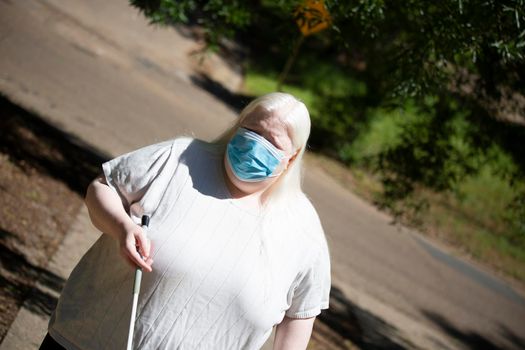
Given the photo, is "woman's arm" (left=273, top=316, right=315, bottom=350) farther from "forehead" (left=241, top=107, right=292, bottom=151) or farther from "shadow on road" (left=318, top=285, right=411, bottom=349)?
"shadow on road" (left=318, top=285, right=411, bottom=349)

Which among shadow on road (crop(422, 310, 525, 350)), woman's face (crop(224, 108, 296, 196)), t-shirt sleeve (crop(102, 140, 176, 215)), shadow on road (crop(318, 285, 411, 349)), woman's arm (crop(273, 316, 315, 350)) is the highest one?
woman's face (crop(224, 108, 296, 196))

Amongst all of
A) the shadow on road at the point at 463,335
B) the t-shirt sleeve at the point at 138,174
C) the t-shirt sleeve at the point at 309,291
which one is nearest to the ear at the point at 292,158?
the t-shirt sleeve at the point at 309,291

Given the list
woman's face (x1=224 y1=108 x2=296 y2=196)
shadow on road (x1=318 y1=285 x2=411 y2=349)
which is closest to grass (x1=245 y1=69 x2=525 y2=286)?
shadow on road (x1=318 y1=285 x2=411 y2=349)

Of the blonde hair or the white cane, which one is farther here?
the blonde hair

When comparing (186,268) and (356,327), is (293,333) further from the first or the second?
(356,327)

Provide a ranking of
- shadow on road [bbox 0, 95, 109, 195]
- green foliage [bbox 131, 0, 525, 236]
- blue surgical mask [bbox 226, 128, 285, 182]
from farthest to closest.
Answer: shadow on road [bbox 0, 95, 109, 195] → green foliage [bbox 131, 0, 525, 236] → blue surgical mask [bbox 226, 128, 285, 182]

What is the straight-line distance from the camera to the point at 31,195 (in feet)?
18.6

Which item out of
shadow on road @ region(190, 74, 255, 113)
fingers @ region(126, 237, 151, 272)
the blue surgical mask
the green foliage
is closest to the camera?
fingers @ region(126, 237, 151, 272)

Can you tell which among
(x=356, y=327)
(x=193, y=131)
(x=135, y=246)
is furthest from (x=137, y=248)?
(x=356, y=327)

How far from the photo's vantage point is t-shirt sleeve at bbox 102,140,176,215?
210 centimetres

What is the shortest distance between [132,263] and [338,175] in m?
12.4

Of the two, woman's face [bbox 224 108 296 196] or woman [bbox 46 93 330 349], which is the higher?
woman's face [bbox 224 108 296 196]

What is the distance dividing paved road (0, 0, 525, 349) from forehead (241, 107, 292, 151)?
4930mm

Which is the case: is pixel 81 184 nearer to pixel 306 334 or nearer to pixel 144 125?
pixel 144 125
